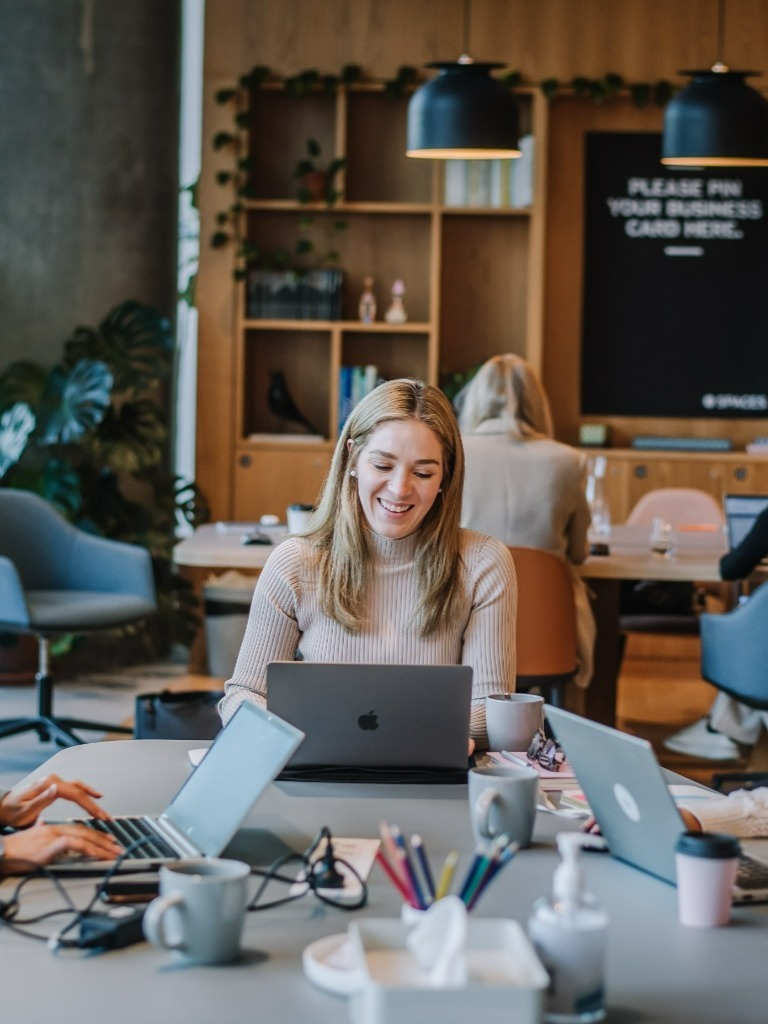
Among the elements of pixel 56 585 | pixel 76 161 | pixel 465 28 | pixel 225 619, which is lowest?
pixel 225 619

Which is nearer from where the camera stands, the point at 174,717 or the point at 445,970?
the point at 445,970

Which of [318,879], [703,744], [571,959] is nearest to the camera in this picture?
[571,959]

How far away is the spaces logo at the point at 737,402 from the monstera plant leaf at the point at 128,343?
2629 mm

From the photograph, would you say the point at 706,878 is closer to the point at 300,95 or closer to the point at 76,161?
the point at 76,161

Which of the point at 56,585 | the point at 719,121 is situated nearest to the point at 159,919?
the point at 56,585

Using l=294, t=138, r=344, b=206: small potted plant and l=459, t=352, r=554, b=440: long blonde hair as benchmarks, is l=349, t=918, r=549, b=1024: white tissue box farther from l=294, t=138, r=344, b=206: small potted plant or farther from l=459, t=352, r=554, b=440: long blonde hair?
l=294, t=138, r=344, b=206: small potted plant

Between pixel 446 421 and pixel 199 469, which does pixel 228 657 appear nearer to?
pixel 199 469

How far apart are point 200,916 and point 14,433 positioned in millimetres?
5037

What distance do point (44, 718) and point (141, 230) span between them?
283 centimetres

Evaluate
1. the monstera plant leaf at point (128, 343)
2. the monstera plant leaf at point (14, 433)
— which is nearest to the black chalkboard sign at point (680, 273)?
the monstera plant leaf at point (128, 343)

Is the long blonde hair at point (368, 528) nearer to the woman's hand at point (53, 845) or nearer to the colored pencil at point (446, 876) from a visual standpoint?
the woman's hand at point (53, 845)

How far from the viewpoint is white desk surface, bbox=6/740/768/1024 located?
1.31 m

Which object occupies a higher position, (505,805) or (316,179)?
(316,179)

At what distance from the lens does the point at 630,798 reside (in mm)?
1662
